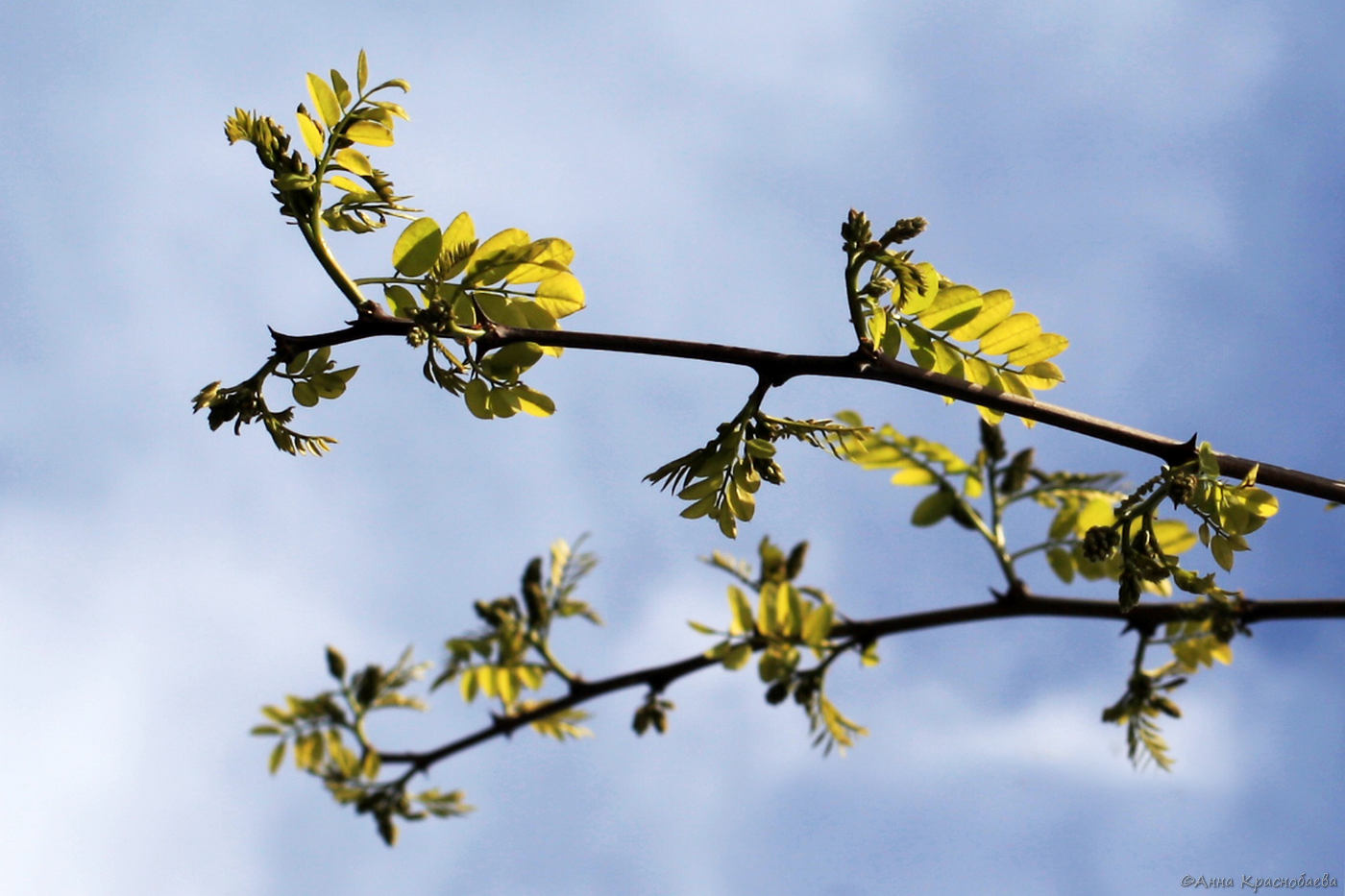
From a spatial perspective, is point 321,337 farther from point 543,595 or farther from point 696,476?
point 543,595

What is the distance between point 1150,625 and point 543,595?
67.1 inches

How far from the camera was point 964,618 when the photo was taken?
2.56m

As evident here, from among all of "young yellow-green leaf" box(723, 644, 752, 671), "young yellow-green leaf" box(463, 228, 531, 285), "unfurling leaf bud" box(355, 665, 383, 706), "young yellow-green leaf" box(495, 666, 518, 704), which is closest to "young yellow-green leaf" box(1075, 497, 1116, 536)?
"young yellow-green leaf" box(723, 644, 752, 671)

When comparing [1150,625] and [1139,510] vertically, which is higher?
[1150,625]

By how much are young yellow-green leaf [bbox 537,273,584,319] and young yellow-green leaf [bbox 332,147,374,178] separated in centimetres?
33

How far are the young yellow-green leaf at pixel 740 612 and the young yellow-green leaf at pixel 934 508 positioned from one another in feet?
1.99

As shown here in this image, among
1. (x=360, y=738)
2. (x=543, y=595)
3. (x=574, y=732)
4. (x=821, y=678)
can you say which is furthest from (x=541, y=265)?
(x=360, y=738)

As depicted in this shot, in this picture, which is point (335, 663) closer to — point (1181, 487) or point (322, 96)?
point (322, 96)

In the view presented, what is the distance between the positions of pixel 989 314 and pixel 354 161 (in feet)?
3.19

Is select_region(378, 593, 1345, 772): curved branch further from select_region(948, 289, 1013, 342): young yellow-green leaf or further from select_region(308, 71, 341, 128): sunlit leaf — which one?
select_region(308, 71, 341, 128): sunlit leaf

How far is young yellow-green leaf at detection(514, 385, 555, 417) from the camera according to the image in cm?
150

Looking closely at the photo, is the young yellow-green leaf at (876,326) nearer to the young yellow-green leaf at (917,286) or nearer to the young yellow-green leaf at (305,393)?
the young yellow-green leaf at (917,286)

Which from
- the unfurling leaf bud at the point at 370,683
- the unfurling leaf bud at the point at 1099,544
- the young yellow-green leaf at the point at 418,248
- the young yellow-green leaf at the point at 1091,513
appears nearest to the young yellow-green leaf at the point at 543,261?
the young yellow-green leaf at the point at 418,248

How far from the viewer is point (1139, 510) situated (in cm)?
139
